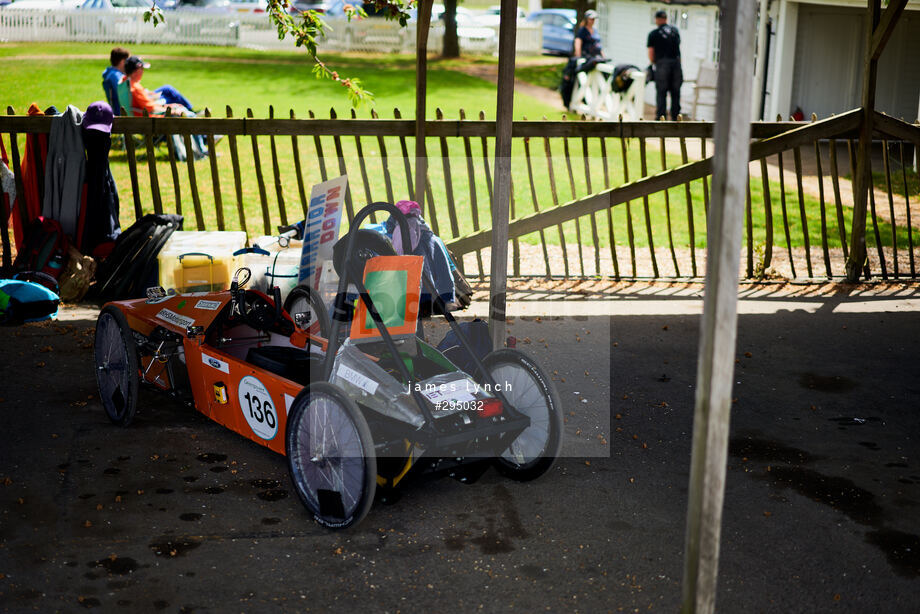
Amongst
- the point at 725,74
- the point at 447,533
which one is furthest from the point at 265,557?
the point at 725,74

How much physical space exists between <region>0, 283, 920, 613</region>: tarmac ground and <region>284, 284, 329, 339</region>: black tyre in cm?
88

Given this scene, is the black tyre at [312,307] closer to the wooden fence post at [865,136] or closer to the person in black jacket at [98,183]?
the person in black jacket at [98,183]

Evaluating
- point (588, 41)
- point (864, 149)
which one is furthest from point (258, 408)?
point (588, 41)

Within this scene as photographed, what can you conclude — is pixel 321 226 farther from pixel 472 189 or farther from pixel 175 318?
pixel 472 189

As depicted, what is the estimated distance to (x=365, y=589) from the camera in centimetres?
435

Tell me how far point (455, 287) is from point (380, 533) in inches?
135

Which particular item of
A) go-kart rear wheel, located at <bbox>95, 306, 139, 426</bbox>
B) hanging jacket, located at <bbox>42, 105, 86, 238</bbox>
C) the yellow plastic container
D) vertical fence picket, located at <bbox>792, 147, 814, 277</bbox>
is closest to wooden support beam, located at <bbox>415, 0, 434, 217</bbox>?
the yellow plastic container

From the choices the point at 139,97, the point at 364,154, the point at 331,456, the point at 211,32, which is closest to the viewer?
the point at 331,456

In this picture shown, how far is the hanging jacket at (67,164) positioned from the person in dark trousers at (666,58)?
13695mm

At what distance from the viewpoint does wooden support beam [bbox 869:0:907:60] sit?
29.5 feet

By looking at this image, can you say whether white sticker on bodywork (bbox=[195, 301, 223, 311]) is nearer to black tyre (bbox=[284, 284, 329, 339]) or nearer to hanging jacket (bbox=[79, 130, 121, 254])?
black tyre (bbox=[284, 284, 329, 339])

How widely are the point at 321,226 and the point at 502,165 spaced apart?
1.43m

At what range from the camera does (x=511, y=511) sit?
513 cm

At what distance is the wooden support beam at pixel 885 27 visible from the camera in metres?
8.98
